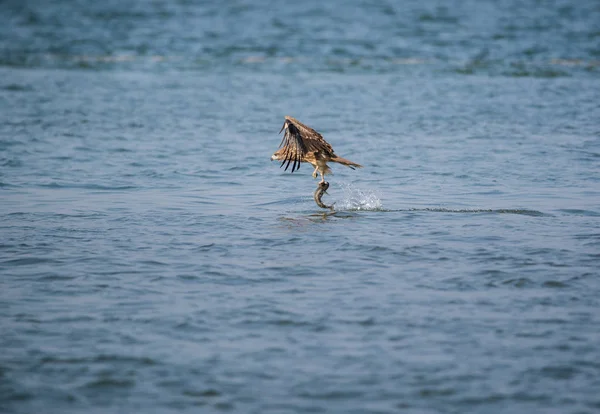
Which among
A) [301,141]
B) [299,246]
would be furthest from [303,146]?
[299,246]

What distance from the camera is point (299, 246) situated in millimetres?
8898

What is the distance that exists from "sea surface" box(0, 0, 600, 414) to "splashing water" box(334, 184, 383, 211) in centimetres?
3

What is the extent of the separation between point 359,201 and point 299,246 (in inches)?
89.7

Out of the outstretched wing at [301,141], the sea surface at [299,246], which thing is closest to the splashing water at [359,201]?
the sea surface at [299,246]

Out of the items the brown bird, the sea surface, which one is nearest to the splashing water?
the sea surface

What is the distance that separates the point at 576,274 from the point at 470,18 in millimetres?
27173

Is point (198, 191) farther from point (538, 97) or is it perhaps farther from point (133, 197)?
point (538, 97)

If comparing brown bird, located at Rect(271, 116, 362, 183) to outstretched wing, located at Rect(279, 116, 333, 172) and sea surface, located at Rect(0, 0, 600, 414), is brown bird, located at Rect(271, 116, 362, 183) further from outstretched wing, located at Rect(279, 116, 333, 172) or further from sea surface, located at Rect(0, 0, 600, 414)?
sea surface, located at Rect(0, 0, 600, 414)

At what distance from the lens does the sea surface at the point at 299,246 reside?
5.85 meters

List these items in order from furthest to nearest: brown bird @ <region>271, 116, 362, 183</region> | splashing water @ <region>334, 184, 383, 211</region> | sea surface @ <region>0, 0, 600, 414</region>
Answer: splashing water @ <region>334, 184, 383, 211</region> < brown bird @ <region>271, 116, 362, 183</region> < sea surface @ <region>0, 0, 600, 414</region>

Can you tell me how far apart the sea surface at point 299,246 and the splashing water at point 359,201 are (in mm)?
27

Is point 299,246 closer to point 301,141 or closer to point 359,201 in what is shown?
point 301,141

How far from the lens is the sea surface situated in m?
5.85

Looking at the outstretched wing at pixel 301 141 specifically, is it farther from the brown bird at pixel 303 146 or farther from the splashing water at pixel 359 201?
the splashing water at pixel 359 201
